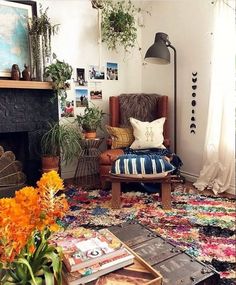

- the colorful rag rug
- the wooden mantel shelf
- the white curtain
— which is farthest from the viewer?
the white curtain

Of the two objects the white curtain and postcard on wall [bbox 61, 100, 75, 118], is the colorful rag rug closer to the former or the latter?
the white curtain

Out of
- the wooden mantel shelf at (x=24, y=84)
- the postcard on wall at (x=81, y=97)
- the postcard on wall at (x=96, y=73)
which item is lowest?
the postcard on wall at (x=81, y=97)

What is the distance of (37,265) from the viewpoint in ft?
2.53

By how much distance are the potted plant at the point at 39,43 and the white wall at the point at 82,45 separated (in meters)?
0.35

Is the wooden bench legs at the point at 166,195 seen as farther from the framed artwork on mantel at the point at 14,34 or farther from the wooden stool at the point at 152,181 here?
the framed artwork on mantel at the point at 14,34

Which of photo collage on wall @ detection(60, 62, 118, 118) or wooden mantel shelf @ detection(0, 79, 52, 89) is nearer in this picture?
wooden mantel shelf @ detection(0, 79, 52, 89)

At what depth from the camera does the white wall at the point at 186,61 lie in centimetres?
286

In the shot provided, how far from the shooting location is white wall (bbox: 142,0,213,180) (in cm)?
286

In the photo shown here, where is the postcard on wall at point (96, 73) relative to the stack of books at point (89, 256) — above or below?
above

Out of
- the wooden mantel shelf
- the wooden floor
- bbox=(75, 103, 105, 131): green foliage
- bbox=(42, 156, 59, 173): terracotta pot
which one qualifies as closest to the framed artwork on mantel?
the wooden mantel shelf

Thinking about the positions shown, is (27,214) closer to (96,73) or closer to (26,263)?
(26,263)

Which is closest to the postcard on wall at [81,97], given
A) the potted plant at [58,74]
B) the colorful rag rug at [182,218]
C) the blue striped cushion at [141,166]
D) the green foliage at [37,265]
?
the potted plant at [58,74]

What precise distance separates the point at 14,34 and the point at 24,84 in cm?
59

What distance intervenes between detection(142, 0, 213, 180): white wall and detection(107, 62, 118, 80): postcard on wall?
501 millimetres
